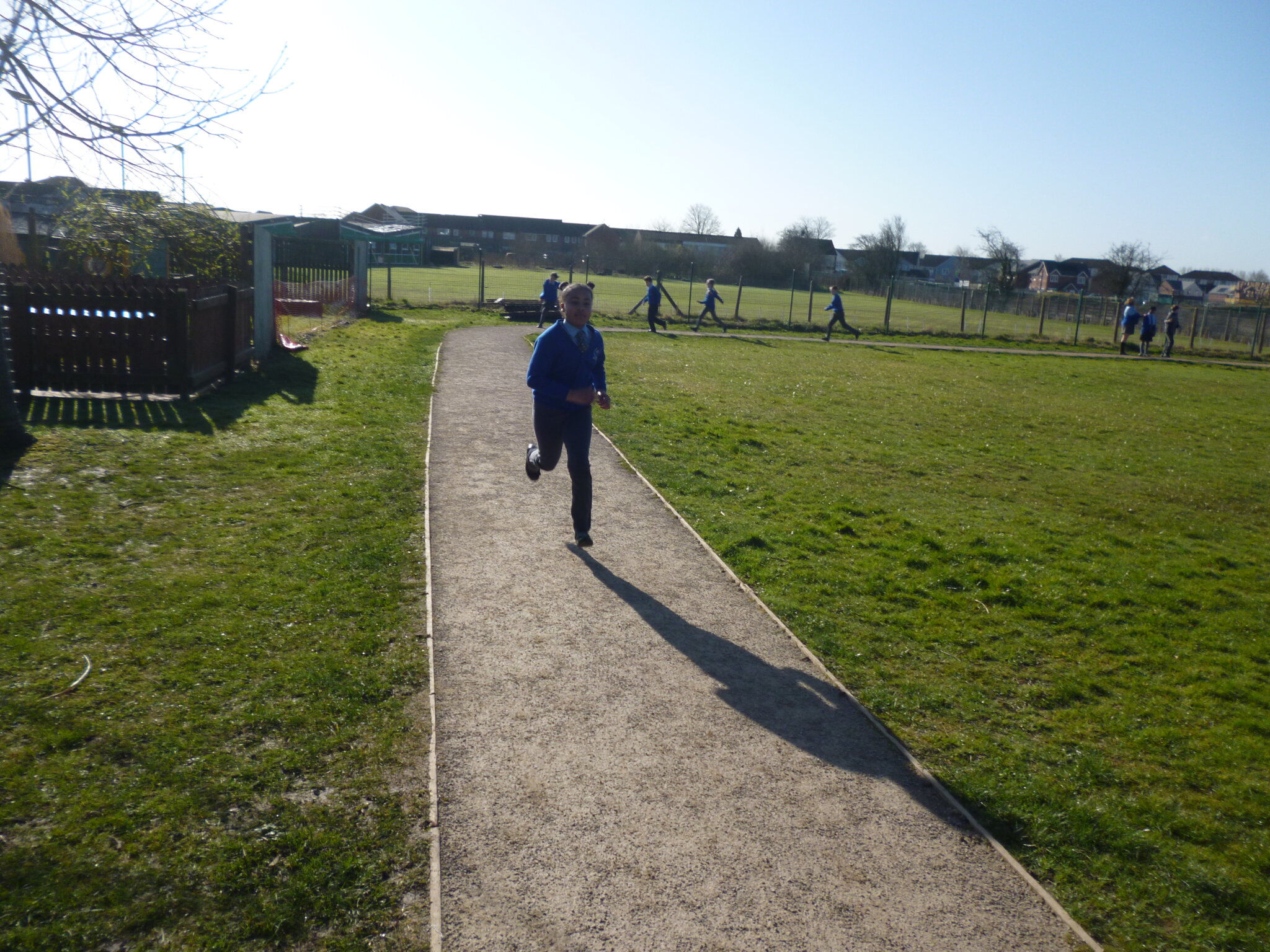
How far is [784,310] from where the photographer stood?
4278 centimetres

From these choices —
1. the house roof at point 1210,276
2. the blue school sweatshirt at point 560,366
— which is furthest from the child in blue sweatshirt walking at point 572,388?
the house roof at point 1210,276

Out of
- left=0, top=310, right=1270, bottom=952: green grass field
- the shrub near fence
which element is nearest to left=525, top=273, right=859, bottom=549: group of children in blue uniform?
left=0, top=310, right=1270, bottom=952: green grass field

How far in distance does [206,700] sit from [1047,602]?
5.48m

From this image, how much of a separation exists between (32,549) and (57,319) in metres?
6.30

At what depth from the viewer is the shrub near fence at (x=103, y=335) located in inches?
425

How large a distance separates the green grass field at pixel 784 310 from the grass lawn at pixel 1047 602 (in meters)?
17.9

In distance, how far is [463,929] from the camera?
2.88 meters

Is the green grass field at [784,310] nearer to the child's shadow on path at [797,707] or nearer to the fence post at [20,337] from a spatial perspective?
the fence post at [20,337]

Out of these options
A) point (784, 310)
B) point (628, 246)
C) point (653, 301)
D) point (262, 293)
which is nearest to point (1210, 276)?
point (628, 246)

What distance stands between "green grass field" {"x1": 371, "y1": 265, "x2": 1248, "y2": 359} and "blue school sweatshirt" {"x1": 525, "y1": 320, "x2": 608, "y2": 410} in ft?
80.6

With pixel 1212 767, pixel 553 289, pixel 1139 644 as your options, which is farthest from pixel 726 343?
pixel 1212 767

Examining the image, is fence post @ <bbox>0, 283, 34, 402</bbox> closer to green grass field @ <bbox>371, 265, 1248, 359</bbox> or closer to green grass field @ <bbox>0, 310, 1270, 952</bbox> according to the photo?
green grass field @ <bbox>0, 310, 1270, 952</bbox>

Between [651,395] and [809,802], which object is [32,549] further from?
[651,395]

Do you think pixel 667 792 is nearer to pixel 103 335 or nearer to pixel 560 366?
pixel 560 366
